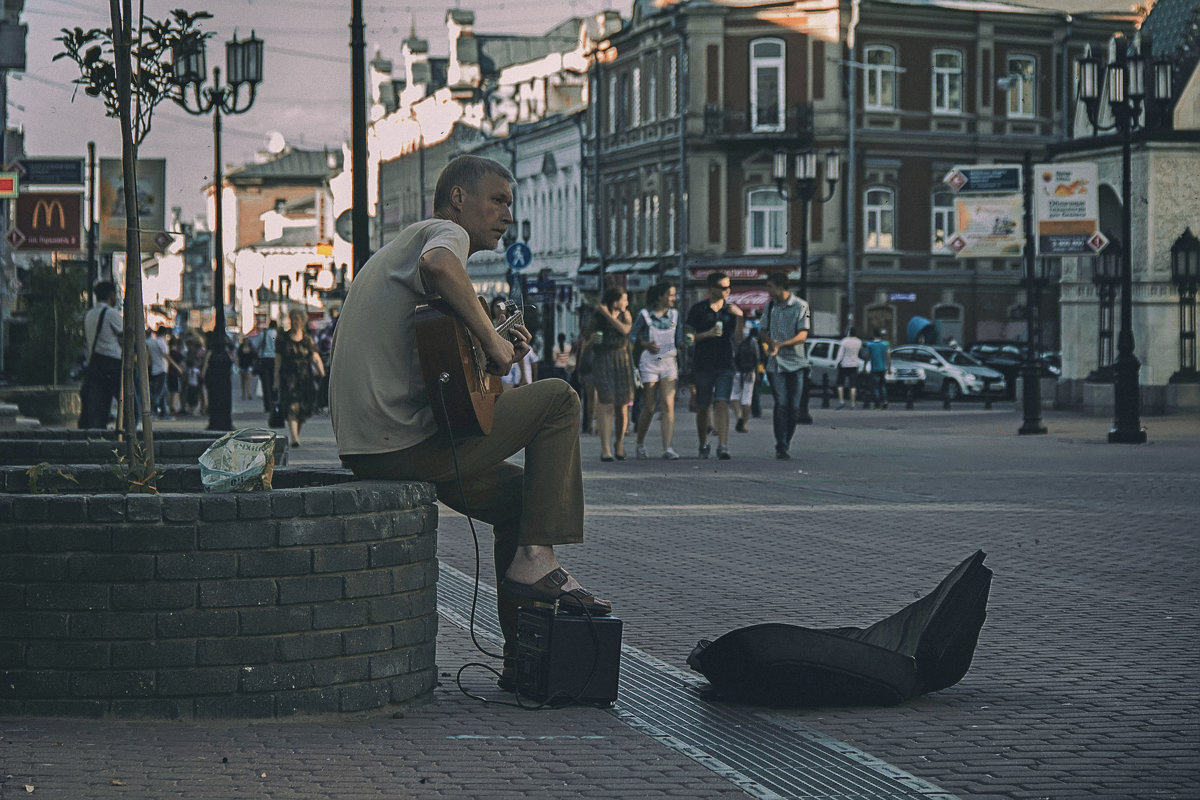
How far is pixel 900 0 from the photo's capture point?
58.0 metres

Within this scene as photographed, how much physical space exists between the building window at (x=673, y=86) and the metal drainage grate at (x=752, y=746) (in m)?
53.3

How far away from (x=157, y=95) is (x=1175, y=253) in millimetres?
22609

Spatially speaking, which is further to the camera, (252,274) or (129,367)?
(252,274)

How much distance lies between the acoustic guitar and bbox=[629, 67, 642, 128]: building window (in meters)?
57.6

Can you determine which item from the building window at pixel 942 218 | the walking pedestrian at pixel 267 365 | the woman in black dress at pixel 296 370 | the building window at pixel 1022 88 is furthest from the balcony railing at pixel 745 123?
the woman in black dress at pixel 296 370

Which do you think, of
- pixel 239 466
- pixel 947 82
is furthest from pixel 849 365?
pixel 239 466

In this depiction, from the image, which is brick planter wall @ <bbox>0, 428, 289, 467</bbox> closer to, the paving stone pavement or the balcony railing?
the paving stone pavement

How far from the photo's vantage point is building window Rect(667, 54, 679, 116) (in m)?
59.4

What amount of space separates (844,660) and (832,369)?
3922 centimetres

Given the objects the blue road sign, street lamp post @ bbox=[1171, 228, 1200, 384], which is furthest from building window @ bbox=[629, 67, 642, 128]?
street lamp post @ bbox=[1171, 228, 1200, 384]

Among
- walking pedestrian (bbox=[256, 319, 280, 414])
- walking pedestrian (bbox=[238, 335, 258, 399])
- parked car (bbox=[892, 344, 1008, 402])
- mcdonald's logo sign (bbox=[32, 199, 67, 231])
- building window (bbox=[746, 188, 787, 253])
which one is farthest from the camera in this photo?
building window (bbox=[746, 188, 787, 253])

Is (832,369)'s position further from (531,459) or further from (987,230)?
(531,459)

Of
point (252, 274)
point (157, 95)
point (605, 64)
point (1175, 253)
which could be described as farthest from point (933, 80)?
point (252, 274)

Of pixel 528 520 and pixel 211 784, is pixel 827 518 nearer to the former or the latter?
pixel 528 520
